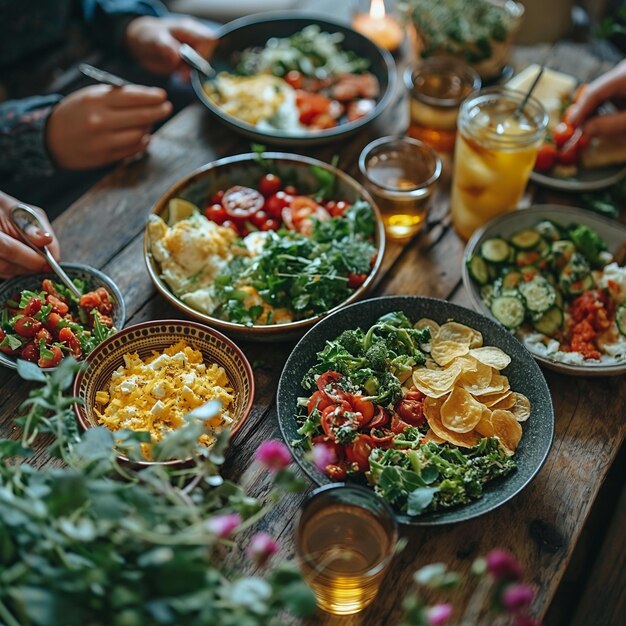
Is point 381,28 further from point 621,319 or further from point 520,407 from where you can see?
point 520,407

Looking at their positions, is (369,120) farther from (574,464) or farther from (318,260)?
(574,464)

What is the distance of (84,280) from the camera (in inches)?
80.6

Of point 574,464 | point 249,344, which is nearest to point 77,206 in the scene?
point 249,344

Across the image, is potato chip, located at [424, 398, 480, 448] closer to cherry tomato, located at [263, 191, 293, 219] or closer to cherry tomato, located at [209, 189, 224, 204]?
cherry tomato, located at [263, 191, 293, 219]

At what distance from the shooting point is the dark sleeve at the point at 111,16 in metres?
3.04

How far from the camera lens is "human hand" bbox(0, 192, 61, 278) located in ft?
6.38

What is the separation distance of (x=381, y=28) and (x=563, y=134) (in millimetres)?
985

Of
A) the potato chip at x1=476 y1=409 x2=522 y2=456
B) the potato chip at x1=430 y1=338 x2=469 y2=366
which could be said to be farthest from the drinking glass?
the potato chip at x1=476 y1=409 x2=522 y2=456

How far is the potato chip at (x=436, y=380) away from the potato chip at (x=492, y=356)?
0.07 metres

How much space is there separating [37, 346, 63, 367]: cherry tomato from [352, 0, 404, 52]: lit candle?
76.1 inches

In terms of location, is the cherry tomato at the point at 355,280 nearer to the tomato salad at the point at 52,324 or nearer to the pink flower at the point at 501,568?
the tomato salad at the point at 52,324

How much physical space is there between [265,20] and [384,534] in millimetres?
2320

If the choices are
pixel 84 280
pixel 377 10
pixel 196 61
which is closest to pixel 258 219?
pixel 84 280

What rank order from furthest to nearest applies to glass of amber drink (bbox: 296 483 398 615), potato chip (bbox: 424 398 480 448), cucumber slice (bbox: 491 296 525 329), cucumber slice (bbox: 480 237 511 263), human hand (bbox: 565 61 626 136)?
human hand (bbox: 565 61 626 136) < cucumber slice (bbox: 480 237 511 263) < cucumber slice (bbox: 491 296 525 329) < potato chip (bbox: 424 398 480 448) < glass of amber drink (bbox: 296 483 398 615)
